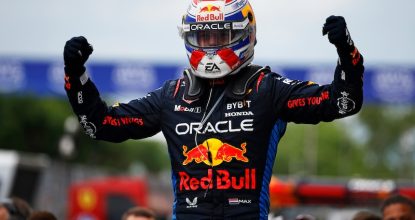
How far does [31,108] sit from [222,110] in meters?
65.1

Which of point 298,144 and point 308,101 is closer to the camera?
point 308,101

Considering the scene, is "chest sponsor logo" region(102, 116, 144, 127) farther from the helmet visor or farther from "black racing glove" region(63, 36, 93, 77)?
the helmet visor

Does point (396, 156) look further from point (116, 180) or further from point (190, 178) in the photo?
point (190, 178)

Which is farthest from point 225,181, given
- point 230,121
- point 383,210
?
point 383,210

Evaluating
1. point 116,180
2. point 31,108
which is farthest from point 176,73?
point 31,108

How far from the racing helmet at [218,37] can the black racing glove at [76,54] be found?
0.54 m

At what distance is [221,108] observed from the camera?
602 centimetres

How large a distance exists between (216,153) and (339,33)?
0.90 metres

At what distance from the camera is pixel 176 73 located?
2706 cm

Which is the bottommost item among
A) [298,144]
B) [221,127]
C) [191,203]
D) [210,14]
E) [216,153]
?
[191,203]

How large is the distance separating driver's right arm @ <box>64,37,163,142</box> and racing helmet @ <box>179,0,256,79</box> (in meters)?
0.36

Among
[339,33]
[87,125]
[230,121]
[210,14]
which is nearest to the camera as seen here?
[339,33]

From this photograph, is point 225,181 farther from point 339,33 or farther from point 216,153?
point 339,33

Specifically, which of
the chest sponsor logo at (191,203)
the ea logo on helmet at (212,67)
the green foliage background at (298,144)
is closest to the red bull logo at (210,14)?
the ea logo on helmet at (212,67)
